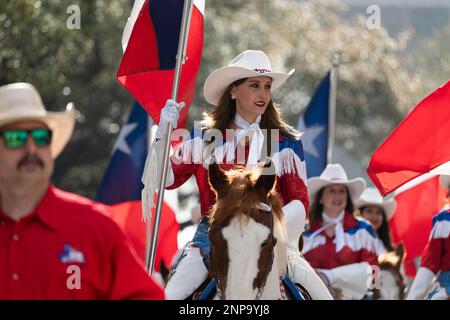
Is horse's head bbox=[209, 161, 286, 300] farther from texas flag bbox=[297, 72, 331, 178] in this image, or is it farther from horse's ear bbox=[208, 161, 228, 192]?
texas flag bbox=[297, 72, 331, 178]

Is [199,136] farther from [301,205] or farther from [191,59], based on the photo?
[191,59]

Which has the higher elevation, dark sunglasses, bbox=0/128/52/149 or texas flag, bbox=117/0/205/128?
texas flag, bbox=117/0/205/128

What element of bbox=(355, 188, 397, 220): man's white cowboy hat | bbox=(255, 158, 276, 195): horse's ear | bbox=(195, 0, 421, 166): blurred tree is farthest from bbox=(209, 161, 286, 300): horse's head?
bbox=(195, 0, 421, 166): blurred tree

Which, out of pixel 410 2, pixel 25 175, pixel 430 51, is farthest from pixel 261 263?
pixel 410 2

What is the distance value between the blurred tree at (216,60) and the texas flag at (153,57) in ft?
17.8

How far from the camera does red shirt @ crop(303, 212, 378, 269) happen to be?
13266 mm

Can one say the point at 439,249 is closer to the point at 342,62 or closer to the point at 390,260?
the point at 390,260

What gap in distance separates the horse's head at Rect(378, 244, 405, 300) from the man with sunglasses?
8835mm

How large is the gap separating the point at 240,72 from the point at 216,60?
19.6 meters

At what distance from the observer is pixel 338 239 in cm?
1333

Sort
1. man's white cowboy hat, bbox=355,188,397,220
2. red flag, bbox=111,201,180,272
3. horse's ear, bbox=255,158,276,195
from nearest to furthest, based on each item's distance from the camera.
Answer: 1. horse's ear, bbox=255,158,276,195
2. red flag, bbox=111,201,180,272
3. man's white cowboy hat, bbox=355,188,397,220

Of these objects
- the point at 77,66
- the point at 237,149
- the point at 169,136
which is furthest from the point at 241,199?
the point at 77,66

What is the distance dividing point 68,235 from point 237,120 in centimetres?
328

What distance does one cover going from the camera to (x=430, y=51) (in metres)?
56.0
